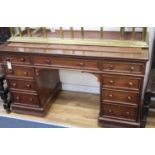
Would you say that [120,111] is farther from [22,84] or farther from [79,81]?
[22,84]

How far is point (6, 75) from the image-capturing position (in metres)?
2.24

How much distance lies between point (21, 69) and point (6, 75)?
0.23 m

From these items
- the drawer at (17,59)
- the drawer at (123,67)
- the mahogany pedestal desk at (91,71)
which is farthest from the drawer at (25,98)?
the drawer at (123,67)

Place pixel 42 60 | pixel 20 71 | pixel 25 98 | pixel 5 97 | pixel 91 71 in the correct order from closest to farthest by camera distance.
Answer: pixel 91 71 → pixel 42 60 → pixel 20 71 → pixel 25 98 → pixel 5 97

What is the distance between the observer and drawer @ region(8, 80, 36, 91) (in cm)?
222

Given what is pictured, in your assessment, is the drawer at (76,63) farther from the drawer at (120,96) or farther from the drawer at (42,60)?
the drawer at (120,96)

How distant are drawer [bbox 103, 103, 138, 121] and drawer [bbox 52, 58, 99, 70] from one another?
0.45 meters

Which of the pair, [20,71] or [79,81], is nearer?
[20,71]

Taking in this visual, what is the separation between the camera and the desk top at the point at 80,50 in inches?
68.4

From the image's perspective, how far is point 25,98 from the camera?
2348mm

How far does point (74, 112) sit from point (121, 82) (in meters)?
0.84

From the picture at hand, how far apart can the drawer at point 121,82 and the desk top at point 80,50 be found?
21 cm

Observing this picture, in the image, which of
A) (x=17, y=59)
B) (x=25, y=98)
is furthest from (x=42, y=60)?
(x=25, y=98)

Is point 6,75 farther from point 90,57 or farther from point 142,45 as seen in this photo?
point 142,45
